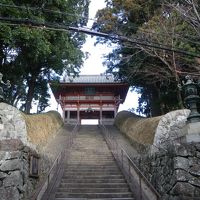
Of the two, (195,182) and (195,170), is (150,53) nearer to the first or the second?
(195,170)

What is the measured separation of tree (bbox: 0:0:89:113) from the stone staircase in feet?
20.0

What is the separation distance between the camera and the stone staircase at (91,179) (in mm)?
9508

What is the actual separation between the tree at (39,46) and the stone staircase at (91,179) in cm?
609

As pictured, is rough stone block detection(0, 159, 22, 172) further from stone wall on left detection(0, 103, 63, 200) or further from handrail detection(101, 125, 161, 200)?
handrail detection(101, 125, 161, 200)

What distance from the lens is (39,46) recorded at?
54.1ft

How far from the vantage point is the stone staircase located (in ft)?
31.2

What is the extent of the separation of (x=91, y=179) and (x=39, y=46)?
8.43 metres

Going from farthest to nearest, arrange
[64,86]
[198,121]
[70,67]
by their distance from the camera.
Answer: [64,86]
[70,67]
[198,121]

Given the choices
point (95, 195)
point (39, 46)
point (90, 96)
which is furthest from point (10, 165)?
point (90, 96)

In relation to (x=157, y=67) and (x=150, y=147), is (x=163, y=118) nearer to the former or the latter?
(x=150, y=147)

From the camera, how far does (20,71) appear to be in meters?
20.0

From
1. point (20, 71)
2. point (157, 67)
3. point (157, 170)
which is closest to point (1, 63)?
point (20, 71)

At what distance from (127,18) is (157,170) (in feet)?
43.3

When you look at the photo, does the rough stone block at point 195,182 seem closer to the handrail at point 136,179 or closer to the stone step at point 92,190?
the handrail at point 136,179
